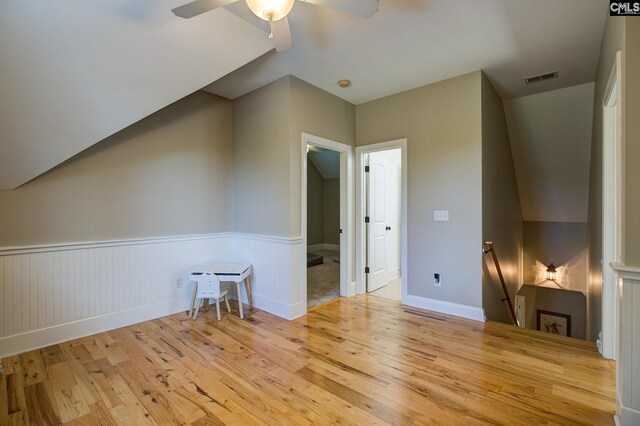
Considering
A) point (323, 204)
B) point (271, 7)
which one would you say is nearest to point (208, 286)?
point (271, 7)

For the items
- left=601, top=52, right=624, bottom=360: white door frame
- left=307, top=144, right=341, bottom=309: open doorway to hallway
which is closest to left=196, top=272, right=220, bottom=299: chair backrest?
left=601, top=52, right=624, bottom=360: white door frame

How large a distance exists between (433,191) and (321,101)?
5.74 feet

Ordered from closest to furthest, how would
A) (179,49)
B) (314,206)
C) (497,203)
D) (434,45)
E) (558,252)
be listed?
(179,49) < (434,45) < (497,203) < (558,252) < (314,206)

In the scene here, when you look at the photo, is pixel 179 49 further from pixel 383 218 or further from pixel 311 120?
pixel 383 218

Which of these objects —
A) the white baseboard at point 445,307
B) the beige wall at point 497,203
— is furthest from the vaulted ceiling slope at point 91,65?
the white baseboard at point 445,307

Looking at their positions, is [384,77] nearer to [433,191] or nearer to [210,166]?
[433,191]

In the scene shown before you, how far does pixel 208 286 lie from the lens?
3121 mm

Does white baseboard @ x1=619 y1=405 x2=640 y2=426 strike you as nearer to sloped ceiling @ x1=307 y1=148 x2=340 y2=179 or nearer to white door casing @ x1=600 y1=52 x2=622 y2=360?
white door casing @ x1=600 y1=52 x2=622 y2=360

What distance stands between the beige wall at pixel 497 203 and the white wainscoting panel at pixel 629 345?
5.26 ft

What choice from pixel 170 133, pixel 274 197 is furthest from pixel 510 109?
pixel 170 133

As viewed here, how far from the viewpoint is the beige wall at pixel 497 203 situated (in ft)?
10.6

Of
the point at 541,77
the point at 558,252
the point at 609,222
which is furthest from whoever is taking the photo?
the point at 558,252

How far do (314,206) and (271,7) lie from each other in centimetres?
659

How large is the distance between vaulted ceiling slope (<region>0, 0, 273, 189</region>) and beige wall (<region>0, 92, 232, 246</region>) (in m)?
0.29
